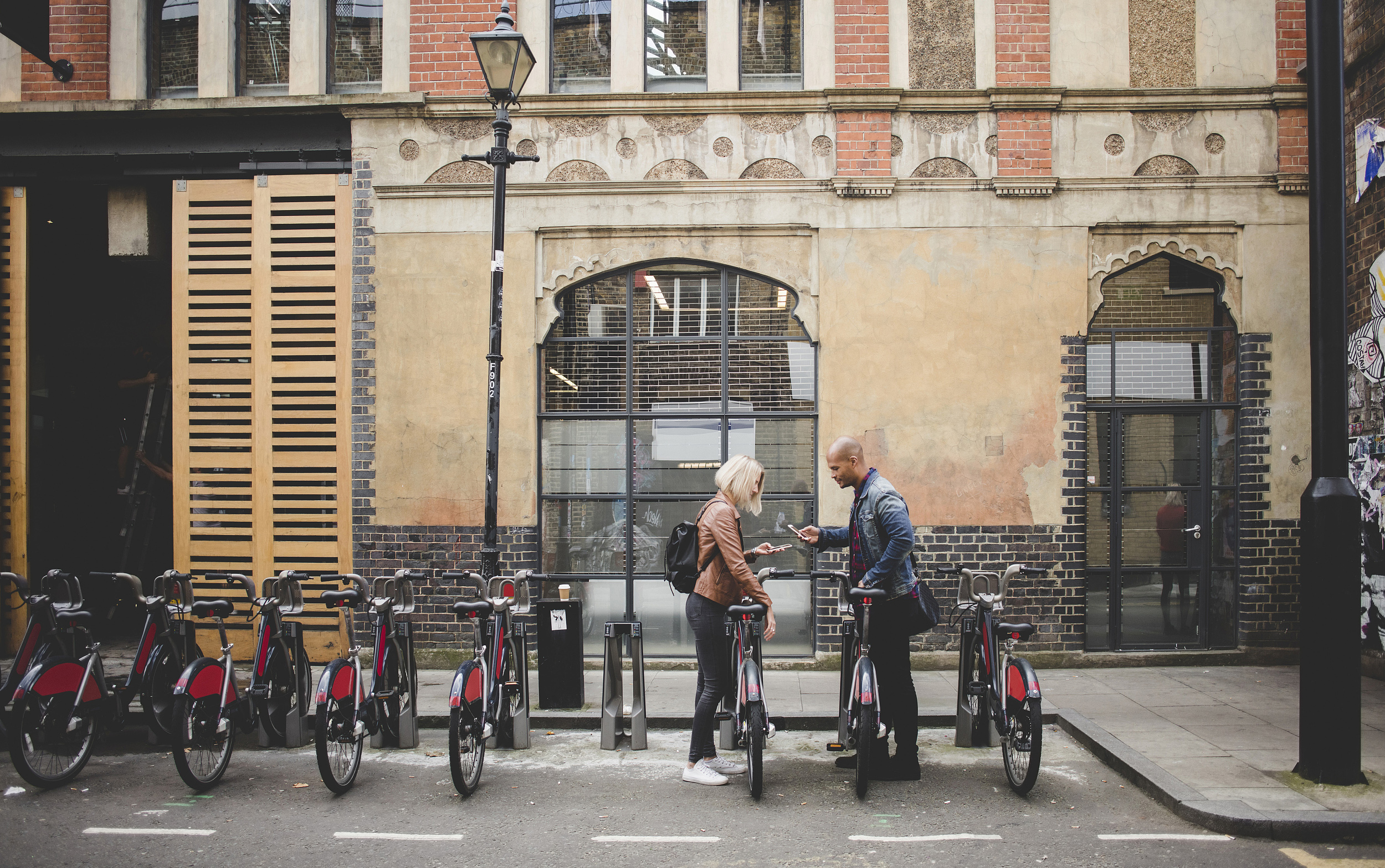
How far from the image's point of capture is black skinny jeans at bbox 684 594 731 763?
17.7 feet

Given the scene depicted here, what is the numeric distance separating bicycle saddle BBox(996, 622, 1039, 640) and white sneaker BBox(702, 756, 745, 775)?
1857mm

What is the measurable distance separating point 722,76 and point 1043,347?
425cm

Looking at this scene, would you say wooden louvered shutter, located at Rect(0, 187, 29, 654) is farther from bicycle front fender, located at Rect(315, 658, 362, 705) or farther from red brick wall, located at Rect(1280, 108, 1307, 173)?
red brick wall, located at Rect(1280, 108, 1307, 173)

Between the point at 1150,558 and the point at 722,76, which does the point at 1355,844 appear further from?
the point at 722,76

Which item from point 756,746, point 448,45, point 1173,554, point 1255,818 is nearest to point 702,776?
point 756,746

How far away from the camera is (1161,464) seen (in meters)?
8.61

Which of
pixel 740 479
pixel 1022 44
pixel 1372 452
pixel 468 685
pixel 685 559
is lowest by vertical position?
pixel 468 685

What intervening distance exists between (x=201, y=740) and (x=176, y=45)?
7658 millimetres

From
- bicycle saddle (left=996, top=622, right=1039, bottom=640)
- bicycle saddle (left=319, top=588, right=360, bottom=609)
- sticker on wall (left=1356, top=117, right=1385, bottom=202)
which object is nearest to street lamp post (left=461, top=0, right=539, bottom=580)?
bicycle saddle (left=319, top=588, right=360, bottom=609)

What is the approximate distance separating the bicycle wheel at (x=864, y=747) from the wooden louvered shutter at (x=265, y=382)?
5.79 m

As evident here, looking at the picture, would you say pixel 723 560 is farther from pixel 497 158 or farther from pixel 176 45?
pixel 176 45

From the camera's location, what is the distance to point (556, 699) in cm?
694

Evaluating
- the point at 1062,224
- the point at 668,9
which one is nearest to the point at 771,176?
the point at 668,9

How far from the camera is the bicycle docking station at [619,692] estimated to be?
6121 millimetres
